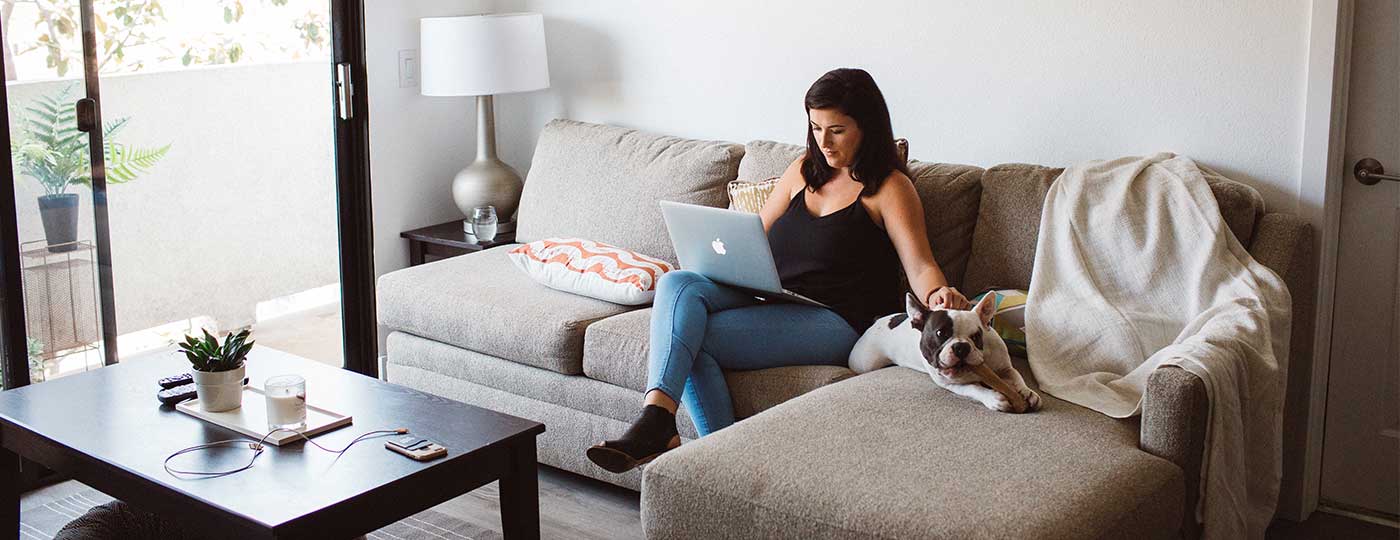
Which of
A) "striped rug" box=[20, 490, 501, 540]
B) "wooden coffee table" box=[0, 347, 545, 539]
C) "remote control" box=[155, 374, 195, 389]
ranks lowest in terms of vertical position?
Answer: "striped rug" box=[20, 490, 501, 540]

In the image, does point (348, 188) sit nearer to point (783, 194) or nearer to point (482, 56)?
point (482, 56)

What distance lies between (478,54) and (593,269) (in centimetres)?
95

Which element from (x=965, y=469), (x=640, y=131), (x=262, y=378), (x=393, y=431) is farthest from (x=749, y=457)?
(x=640, y=131)

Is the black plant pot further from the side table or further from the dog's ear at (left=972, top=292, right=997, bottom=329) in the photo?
the dog's ear at (left=972, top=292, right=997, bottom=329)

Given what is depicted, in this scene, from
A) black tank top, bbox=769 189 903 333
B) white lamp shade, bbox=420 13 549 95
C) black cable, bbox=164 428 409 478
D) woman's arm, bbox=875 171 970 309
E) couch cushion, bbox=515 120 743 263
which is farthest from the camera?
white lamp shade, bbox=420 13 549 95

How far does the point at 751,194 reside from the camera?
3.29 metres

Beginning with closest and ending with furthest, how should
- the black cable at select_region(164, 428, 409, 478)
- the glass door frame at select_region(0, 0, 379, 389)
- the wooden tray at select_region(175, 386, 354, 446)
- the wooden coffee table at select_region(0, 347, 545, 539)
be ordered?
the wooden coffee table at select_region(0, 347, 545, 539) < the black cable at select_region(164, 428, 409, 478) < the wooden tray at select_region(175, 386, 354, 446) < the glass door frame at select_region(0, 0, 379, 389)

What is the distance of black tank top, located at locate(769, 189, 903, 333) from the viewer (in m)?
2.91

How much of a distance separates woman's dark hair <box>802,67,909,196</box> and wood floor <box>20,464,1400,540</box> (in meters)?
0.96

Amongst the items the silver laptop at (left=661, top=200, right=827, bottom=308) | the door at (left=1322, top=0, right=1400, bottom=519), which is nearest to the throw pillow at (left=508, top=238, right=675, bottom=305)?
the silver laptop at (left=661, top=200, right=827, bottom=308)

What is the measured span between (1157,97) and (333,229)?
8.16 feet

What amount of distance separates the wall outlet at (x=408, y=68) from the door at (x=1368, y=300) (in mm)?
2704

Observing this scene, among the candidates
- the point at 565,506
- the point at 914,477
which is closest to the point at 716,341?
the point at 565,506

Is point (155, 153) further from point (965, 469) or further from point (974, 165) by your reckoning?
point (965, 469)
